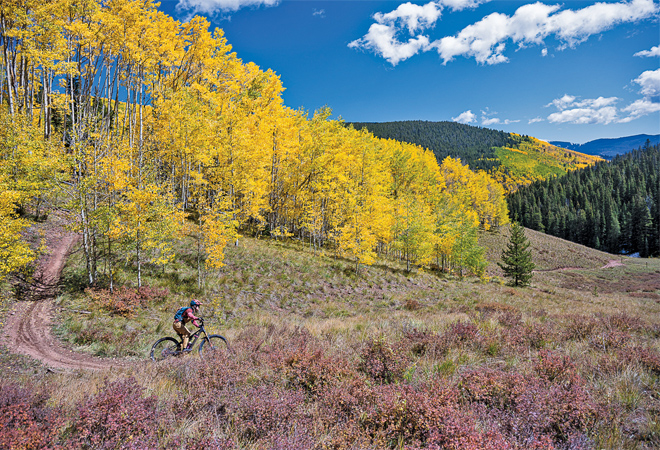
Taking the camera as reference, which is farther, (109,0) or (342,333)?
(109,0)

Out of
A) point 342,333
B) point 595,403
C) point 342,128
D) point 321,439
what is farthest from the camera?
point 342,128

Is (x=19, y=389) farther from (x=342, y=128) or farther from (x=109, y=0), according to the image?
(x=342, y=128)

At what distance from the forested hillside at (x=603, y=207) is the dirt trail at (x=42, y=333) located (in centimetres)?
12672

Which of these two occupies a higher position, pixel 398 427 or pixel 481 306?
A: pixel 398 427

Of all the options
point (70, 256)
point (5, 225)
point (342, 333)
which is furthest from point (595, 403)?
point (70, 256)

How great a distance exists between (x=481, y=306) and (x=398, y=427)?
1141 cm

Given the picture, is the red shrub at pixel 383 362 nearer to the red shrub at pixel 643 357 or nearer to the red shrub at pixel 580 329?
the red shrub at pixel 643 357

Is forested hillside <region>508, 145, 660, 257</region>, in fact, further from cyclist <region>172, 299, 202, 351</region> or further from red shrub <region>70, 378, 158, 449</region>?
red shrub <region>70, 378, 158, 449</region>

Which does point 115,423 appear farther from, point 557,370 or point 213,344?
point 557,370

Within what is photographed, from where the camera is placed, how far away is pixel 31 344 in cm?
891

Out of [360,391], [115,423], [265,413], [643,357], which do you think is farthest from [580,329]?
[115,423]

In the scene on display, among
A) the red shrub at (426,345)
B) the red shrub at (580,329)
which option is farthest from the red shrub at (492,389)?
the red shrub at (580,329)

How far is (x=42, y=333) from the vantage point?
967cm

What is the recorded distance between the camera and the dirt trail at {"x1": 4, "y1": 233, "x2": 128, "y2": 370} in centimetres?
814
